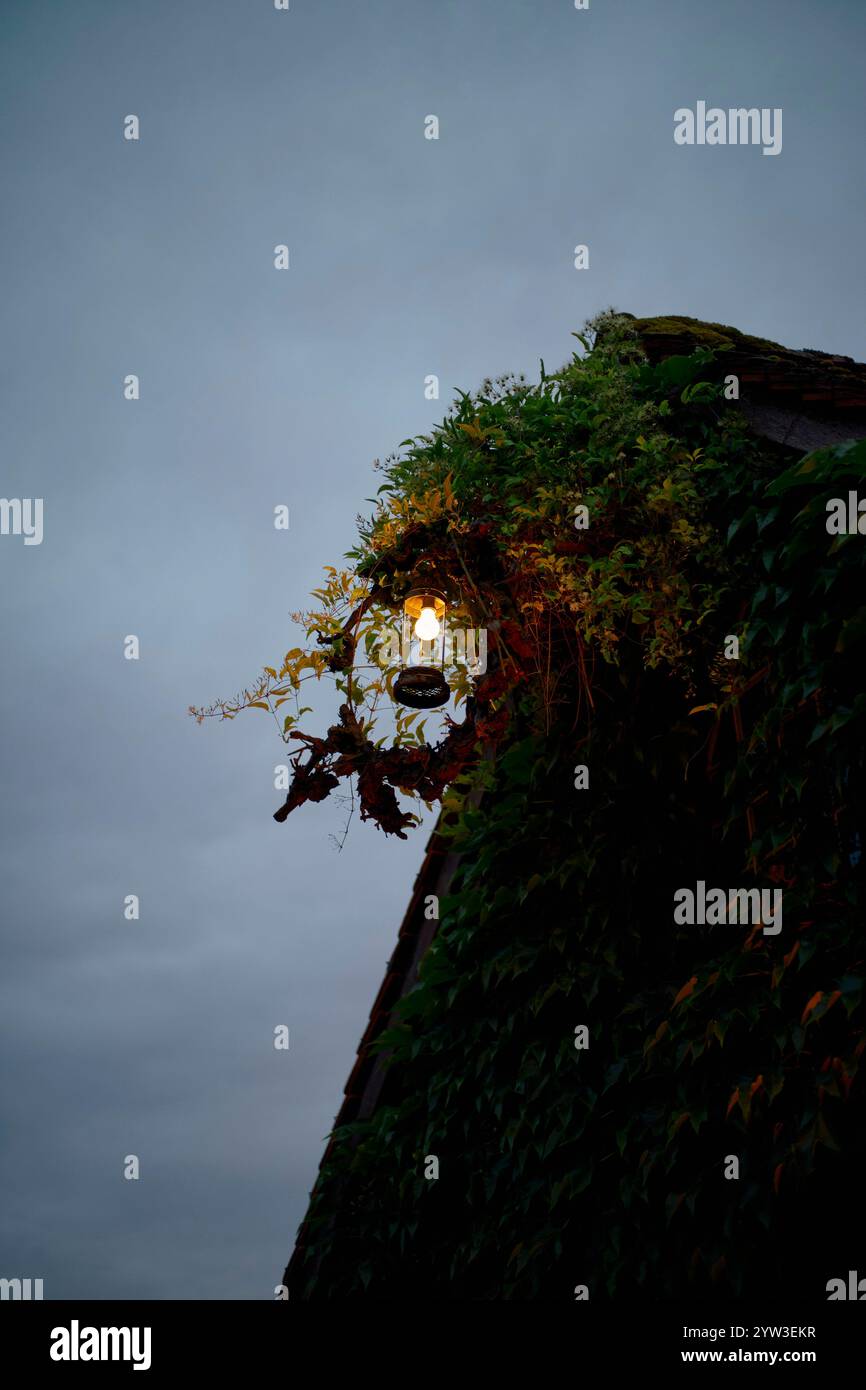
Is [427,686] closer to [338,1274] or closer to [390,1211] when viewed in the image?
[390,1211]

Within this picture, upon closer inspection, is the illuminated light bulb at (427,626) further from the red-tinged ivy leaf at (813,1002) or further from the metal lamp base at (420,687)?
the red-tinged ivy leaf at (813,1002)

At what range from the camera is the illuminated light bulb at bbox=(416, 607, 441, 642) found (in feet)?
13.5

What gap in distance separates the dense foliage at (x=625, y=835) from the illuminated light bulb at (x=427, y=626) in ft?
1.09

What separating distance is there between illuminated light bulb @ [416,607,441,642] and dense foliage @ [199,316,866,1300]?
0.33 metres

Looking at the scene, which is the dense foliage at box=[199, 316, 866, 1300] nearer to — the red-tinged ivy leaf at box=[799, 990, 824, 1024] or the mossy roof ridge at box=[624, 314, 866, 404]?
the red-tinged ivy leaf at box=[799, 990, 824, 1024]

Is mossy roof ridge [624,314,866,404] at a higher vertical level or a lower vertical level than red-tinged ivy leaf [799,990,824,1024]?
higher

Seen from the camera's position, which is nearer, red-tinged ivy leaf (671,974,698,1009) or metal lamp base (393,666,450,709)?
metal lamp base (393,666,450,709)
